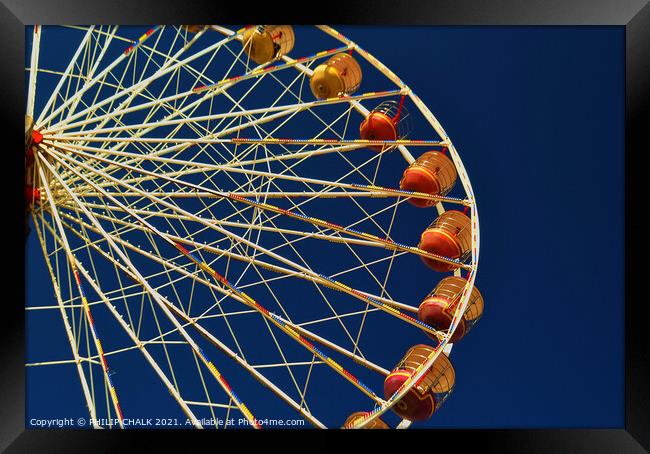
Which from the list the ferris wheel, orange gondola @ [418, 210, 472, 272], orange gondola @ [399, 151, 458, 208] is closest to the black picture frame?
the ferris wheel

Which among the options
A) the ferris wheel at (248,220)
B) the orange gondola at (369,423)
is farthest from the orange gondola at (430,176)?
the orange gondola at (369,423)

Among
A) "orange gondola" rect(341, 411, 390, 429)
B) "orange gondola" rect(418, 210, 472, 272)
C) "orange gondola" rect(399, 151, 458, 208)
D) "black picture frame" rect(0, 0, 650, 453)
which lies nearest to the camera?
"black picture frame" rect(0, 0, 650, 453)

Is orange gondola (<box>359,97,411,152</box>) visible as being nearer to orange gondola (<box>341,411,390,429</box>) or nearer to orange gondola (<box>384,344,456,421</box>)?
orange gondola (<box>384,344,456,421</box>)

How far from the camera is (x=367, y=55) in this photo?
805 centimetres

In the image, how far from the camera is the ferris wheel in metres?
7.17

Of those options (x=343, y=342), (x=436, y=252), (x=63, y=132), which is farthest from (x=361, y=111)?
(x=63, y=132)

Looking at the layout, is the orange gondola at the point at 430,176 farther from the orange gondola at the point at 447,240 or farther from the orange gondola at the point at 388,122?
the orange gondola at the point at 388,122

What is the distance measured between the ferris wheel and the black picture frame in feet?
0.82

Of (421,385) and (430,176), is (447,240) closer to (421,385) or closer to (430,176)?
(430,176)

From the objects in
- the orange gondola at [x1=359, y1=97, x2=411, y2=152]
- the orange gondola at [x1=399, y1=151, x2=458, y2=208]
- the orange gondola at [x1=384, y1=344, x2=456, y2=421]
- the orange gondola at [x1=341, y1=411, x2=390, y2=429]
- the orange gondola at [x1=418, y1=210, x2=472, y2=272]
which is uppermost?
the orange gondola at [x1=359, y1=97, x2=411, y2=152]
